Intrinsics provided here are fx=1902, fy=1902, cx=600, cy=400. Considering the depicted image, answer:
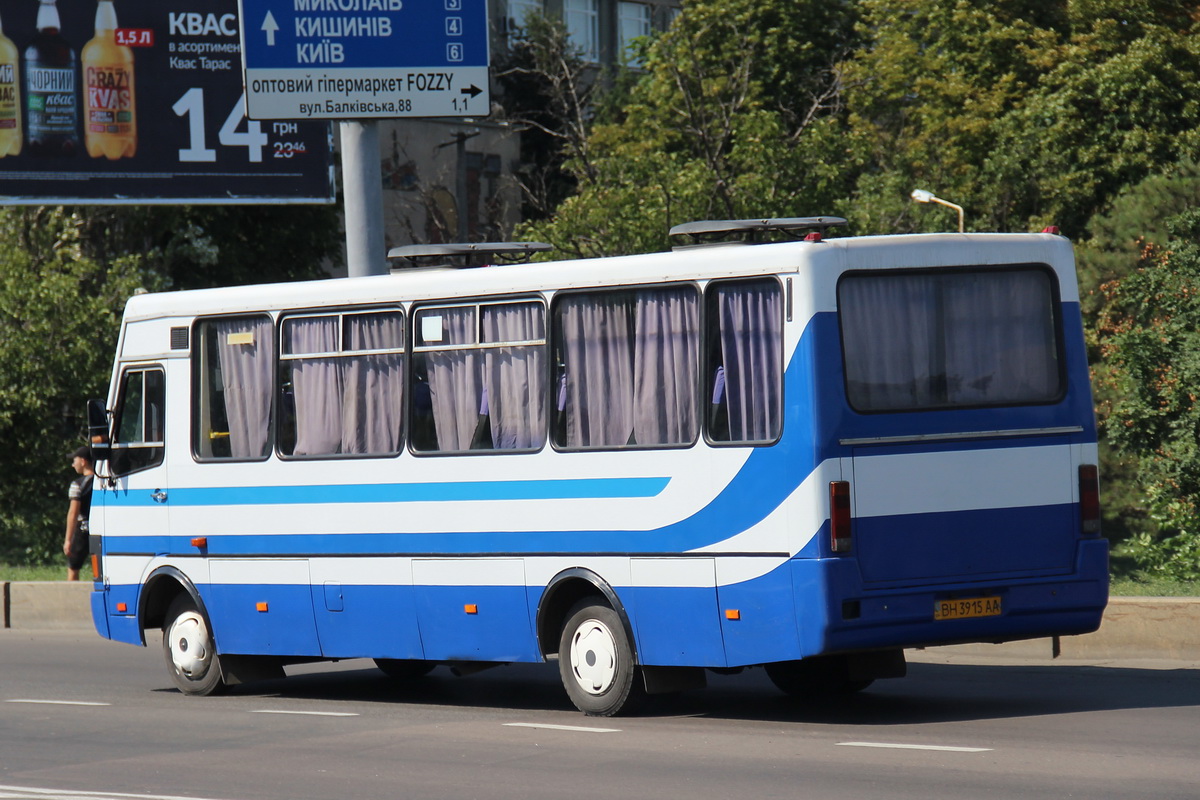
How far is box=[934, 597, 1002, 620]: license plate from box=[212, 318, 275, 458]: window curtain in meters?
5.02

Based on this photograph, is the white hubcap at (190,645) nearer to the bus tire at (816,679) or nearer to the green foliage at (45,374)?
the bus tire at (816,679)

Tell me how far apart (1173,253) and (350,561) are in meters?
14.1

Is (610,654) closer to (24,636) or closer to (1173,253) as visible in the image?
(24,636)

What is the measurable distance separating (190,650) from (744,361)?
17.3 ft

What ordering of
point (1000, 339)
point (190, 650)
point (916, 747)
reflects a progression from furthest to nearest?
point (190, 650)
point (1000, 339)
point (916, 747)

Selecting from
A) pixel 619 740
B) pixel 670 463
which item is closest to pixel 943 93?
pixel 670 463

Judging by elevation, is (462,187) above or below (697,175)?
above

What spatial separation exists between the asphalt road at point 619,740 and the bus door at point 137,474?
111 centimetres

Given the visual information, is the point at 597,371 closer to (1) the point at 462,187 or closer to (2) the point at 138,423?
(2) the point at 138,423

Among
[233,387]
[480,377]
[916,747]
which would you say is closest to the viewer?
[916,747]

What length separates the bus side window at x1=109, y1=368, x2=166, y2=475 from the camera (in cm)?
1402

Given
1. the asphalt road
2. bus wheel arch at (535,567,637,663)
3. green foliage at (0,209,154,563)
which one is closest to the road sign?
the asphalt road

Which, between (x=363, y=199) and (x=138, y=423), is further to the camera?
(x=363, y=199)

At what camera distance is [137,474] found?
1409cm
